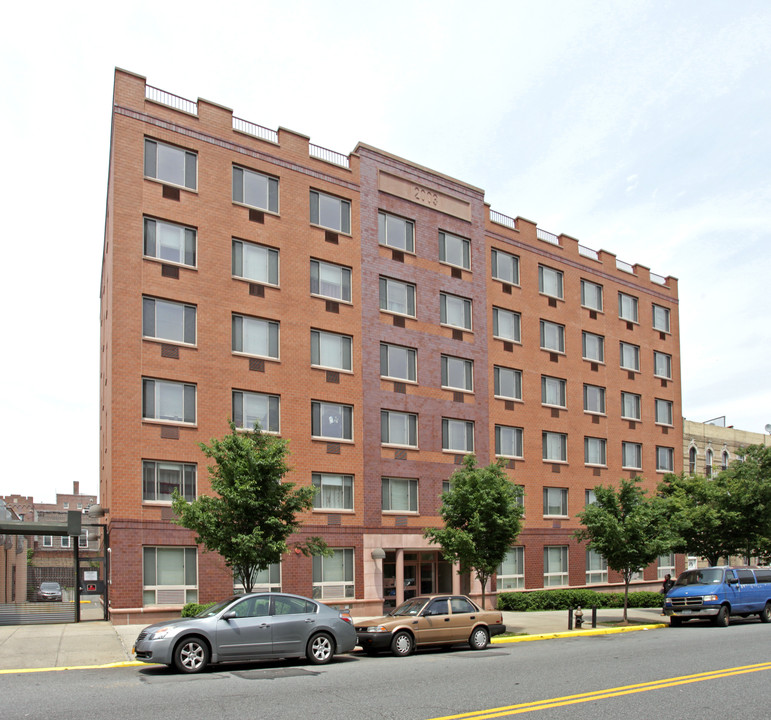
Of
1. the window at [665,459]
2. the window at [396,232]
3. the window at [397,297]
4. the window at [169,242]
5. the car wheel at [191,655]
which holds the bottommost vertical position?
the car wheel at [191,655]

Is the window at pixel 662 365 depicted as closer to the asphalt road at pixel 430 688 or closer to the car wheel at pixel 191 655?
the asphalt road at pixel 430 688

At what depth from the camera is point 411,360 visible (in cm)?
3425

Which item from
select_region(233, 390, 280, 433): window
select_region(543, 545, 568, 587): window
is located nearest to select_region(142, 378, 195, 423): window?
select_region(233, 390, 280, 433): window

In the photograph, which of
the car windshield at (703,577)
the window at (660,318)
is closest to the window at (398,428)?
the car windshield at (703,577)

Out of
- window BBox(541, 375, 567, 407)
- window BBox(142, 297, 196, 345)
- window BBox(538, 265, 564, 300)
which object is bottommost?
window BBox(541, 375, 567, 407)

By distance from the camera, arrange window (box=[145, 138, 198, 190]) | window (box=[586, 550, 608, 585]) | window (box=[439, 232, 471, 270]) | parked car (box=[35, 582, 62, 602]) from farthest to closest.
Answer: window (box=[586, 550, 608, 585])
window (box=[439, 232, 471, 270])
parked car (box=[35, 582, 62, 602])
window (box=[145, 138, 198, 190])

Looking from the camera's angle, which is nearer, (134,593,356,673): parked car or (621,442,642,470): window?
(134,593,356,673): parked car

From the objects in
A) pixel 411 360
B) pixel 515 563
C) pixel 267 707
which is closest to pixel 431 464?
pixel 411 360

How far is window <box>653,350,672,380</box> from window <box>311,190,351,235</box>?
22018mm

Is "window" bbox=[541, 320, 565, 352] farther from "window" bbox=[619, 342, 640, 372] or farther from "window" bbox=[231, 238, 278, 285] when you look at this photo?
"window" bbox=[231, 238, 278, 285]

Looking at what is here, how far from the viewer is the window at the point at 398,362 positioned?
109 ft

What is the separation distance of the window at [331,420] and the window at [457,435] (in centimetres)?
500

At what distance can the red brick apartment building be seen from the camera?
27031mm

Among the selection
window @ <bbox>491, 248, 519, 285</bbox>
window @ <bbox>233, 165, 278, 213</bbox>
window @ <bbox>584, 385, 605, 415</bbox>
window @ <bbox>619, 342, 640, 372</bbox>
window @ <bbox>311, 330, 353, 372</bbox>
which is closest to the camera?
window @ <bbox>233, 165, 278, 213</bbox>
